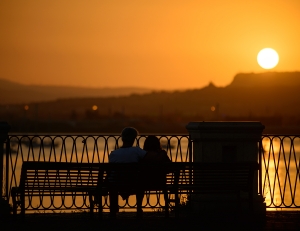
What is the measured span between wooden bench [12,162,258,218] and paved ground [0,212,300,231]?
22 cm

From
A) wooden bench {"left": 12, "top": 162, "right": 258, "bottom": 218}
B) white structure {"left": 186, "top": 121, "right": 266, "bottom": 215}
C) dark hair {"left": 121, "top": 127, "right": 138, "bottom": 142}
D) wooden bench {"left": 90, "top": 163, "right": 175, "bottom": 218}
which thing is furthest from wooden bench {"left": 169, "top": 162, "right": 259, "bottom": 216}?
white structure {"left": 186, "top": 121, "right": 266, "bottom": 215}

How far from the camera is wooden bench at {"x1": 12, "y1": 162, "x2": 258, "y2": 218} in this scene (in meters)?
9.66

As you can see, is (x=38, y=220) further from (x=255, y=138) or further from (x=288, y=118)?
(x=288, y=118)

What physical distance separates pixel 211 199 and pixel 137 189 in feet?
5.46

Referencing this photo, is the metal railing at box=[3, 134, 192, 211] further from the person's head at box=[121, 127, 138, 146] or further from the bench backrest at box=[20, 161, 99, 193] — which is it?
the person's head at box=[121, 127, 138, 146]

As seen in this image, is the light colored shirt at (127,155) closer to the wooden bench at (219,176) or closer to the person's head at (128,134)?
the person's head at (128,134)

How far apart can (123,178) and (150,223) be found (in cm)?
68

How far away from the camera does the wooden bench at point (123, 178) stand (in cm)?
966

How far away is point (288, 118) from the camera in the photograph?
12719 centimetres

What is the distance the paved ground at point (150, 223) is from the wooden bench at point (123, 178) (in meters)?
0.22

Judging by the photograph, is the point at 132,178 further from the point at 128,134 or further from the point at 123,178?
the point at 128,134

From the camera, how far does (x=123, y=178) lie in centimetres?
980

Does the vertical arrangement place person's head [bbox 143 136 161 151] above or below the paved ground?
above

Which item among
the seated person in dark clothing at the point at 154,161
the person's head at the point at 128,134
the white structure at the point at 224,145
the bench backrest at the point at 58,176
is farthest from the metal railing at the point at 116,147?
the person's head at the point at 128,134
